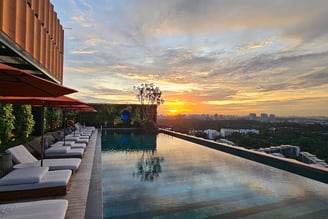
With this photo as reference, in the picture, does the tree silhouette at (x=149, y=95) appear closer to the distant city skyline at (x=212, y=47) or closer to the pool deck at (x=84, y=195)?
the distant city skyline at (x=212, y=47)

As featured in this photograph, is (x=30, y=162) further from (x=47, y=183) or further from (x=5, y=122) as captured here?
(x=5, y=122)

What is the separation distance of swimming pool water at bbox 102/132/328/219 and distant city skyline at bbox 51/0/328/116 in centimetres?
285

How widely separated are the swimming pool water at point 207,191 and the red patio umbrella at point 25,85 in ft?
8.34

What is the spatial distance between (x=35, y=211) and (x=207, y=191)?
3.80 metres

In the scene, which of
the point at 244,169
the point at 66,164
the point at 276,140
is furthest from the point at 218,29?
the point at 66,164

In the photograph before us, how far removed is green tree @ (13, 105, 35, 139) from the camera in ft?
31.9

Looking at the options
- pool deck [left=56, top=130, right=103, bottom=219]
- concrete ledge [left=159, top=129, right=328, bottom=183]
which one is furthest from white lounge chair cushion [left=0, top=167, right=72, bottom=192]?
concrete ledge [left=159, top=129, right=328, bottom=183]

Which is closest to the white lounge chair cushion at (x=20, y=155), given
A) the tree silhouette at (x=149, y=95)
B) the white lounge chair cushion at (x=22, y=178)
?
the white lounge chair cushion at (x=22, y=178)

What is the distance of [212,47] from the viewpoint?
508 inches

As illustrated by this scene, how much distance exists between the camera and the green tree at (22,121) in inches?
383

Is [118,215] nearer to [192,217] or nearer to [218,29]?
[192,217]

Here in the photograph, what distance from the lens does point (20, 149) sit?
5590 millimetres

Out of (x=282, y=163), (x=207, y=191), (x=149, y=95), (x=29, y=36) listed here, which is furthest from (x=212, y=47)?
(x=149, y=95)

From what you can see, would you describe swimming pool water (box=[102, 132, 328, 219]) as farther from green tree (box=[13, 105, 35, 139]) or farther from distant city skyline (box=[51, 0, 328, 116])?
green tree (box=[13, 105, 35, 139])
